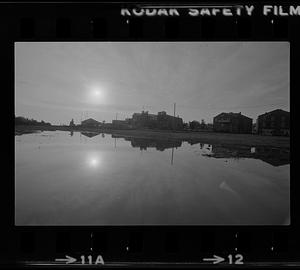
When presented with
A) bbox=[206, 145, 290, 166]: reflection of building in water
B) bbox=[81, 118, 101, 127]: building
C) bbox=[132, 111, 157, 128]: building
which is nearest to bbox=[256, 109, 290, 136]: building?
bbox=[206, 145, 290, 166]: reflection of building in water

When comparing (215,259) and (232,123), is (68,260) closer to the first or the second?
(215,259)

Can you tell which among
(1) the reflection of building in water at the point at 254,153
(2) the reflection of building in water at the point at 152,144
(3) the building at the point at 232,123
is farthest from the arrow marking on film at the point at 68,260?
(3) the building at the point at 232,123

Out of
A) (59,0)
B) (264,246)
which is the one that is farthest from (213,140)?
(59,0)

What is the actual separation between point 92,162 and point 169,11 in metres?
1.72

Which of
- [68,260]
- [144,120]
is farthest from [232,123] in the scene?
[68,260]

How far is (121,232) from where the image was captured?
6.03 feet

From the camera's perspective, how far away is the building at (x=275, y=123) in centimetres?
187

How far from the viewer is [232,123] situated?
1.95 metres

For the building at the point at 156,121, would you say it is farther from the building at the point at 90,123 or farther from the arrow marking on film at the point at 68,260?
the arrow marking on film at the point at 68,260

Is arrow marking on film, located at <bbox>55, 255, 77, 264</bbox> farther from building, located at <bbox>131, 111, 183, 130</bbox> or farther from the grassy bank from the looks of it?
building, located at <bbox>131, 111, 183, 130</bbox>

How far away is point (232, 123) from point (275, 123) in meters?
0.43

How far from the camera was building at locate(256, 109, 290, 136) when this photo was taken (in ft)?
6.14

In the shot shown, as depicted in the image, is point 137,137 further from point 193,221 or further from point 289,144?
point 289,144

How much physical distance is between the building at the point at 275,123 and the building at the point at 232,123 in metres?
0.12
